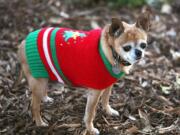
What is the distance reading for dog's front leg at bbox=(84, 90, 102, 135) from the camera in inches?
157

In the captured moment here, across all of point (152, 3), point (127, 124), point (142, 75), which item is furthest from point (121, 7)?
point (127, 124)

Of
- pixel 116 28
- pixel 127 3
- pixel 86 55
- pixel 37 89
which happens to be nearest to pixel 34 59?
pixel 37 89

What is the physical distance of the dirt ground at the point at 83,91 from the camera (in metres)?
4.36

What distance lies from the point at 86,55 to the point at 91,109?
1.93 feet

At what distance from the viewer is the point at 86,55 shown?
12.6 feet

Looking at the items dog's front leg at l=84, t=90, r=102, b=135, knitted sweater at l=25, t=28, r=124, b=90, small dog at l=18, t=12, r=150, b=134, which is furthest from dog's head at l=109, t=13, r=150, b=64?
dog's front leg at l=84, t=90, r=102, b=135

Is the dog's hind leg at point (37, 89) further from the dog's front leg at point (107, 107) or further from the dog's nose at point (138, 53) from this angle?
the dog's nose at point (138, 53)

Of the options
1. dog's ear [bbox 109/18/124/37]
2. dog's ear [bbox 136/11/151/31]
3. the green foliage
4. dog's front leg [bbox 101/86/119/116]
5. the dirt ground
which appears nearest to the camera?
dog's ear [bbox 109/18/124/37]

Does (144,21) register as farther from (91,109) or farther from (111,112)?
(111,112)

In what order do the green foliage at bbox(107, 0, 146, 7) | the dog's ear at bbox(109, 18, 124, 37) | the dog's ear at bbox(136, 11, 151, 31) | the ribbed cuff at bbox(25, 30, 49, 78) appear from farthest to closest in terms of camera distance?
the green foliage at bbox(107, 0, 146, 7), the ribbed cuff at bbox(25, 30, 49, 78), the dog's ear at bbox(136, 11, 151, 31), the dog's ear at bbox(109, 18, 124, 37)

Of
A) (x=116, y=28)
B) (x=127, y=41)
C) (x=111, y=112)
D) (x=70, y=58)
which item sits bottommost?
(x=111, y=112)

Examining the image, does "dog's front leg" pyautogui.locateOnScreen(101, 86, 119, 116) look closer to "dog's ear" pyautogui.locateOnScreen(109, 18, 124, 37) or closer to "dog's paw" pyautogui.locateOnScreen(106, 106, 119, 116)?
"dog's paw" pyautogui.locateOnScreen(106, 106, 119, 116)

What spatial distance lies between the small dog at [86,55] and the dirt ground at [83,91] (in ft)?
1.16

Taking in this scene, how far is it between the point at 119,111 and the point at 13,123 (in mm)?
1196
